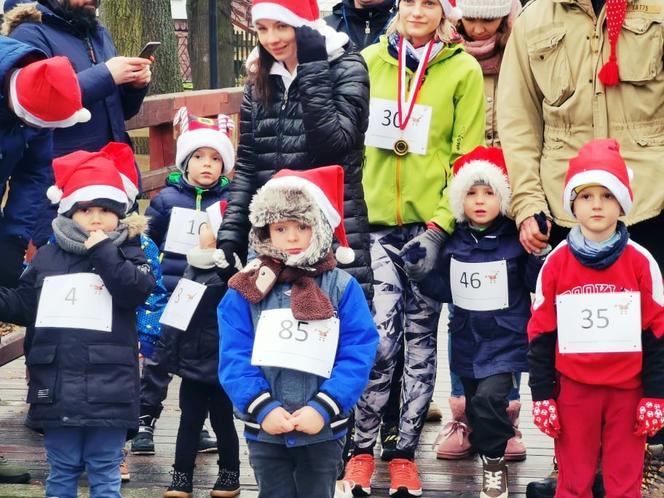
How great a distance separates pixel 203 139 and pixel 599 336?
7.10 feet

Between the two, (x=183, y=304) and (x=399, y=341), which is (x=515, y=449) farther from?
(x=183, y=304)

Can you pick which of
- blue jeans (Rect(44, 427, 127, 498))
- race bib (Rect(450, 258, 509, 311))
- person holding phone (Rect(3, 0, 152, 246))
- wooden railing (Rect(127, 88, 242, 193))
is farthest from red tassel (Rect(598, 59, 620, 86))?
wooden railing (Rect(127, 88, 242, 193))

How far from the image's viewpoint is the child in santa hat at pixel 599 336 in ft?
17.4

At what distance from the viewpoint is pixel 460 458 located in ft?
21.8

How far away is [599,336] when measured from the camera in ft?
17.5

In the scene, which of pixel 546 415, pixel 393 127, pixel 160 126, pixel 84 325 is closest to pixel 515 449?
pixel 546 415

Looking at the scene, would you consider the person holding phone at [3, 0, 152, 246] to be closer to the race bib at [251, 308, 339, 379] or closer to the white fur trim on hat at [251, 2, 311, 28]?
the white fur trim on hat at [251, 2, 311, 28]

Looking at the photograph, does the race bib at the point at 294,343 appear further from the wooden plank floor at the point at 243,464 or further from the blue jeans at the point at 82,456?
the wooden plank floor at the point at 243,464

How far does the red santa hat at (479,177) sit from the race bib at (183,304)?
1198 mm

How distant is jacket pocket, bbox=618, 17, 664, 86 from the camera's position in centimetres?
553

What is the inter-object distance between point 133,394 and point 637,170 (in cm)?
221

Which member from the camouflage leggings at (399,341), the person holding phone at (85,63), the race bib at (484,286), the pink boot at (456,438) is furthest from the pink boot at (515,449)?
the person holding phone at (85,63)

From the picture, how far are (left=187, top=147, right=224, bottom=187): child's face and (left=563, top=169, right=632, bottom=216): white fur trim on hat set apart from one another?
1851 millimetres

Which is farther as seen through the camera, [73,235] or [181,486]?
[181,486]
